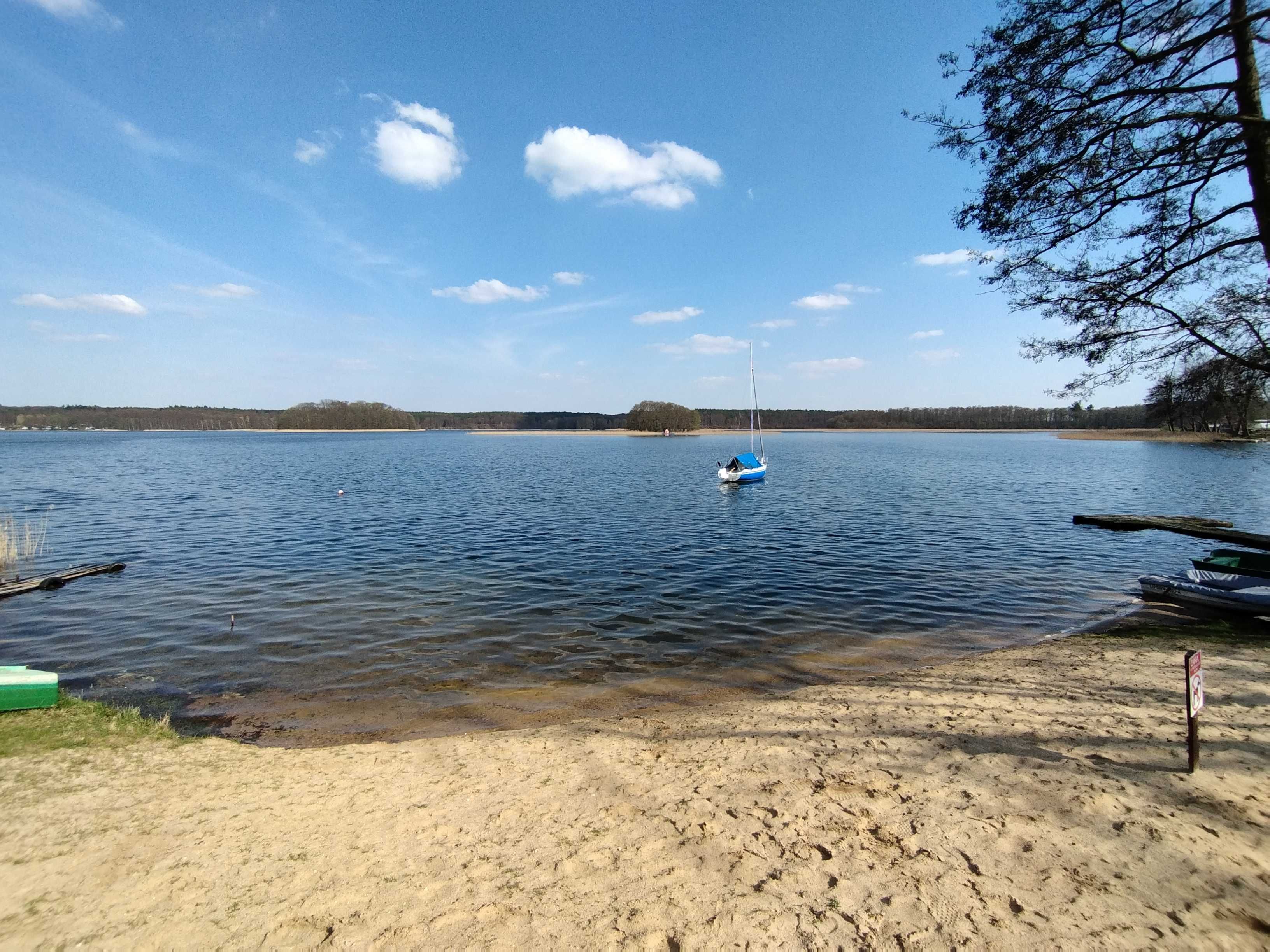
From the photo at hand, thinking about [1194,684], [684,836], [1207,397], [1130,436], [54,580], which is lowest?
[54,580]

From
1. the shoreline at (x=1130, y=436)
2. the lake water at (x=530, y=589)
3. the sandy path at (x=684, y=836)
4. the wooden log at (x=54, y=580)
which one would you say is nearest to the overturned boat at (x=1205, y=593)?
the lake water at (x=530, y=589)

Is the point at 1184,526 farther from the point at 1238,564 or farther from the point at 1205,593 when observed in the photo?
the point at 1205,593

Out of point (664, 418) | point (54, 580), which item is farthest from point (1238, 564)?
point (664, 418)

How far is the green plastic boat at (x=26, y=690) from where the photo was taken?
25.1 ft

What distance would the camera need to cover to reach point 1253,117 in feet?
21.6

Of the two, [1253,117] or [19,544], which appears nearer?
[1253,117]

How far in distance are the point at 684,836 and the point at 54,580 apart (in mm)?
19223

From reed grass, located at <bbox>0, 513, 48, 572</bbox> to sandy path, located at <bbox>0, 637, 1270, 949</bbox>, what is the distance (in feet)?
54.6

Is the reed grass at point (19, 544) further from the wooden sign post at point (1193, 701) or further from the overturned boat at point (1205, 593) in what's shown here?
the overturned boat at point (1205, 593)

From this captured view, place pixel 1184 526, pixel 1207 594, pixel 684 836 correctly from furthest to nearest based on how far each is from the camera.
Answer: pixel 1184 526 < pixel 1207 594 < pixel 684 836

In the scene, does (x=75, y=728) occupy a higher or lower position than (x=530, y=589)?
higher

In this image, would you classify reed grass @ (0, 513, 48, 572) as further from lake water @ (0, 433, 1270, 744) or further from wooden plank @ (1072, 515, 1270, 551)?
wooden plank @ (1072, 515, 1270, 551)

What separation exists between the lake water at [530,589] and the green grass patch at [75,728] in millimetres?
725

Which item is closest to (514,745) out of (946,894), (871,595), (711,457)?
(946,894)
